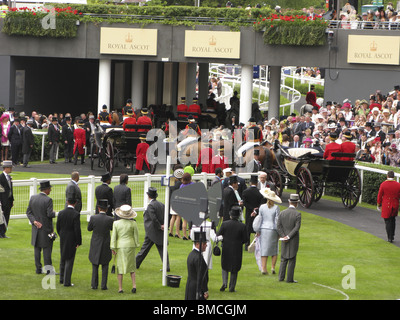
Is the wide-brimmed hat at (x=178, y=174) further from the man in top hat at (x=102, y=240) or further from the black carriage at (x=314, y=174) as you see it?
the black carriage at (x=314, y=174)

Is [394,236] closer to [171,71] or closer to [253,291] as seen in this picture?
[253,291]

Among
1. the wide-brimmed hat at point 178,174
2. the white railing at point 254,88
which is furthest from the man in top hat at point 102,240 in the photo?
the white railing at point 254,88

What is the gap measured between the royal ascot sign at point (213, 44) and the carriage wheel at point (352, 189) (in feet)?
36.3

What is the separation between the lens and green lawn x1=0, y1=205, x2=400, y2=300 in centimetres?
1334

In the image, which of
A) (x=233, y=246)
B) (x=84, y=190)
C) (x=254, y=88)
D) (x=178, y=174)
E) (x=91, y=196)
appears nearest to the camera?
(x=233, y=246)

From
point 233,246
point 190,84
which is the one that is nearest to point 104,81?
point 190,84

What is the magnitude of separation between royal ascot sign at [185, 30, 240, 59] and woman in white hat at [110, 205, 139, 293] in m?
19.3

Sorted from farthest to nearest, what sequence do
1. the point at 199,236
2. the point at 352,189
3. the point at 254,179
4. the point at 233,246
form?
the point at 352,189
the point at 254,179
the point at 233,246
the point at 199,236

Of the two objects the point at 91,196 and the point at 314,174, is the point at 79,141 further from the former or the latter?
the point at 314,174

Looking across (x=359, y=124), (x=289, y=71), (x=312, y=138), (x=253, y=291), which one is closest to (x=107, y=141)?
(x=312, y=138)

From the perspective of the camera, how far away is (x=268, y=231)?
15000 millimetres

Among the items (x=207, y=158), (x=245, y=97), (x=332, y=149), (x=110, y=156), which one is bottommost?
(x=110, y=156)

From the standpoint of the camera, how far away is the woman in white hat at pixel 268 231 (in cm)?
1499

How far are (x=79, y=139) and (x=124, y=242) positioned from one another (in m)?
15.4
